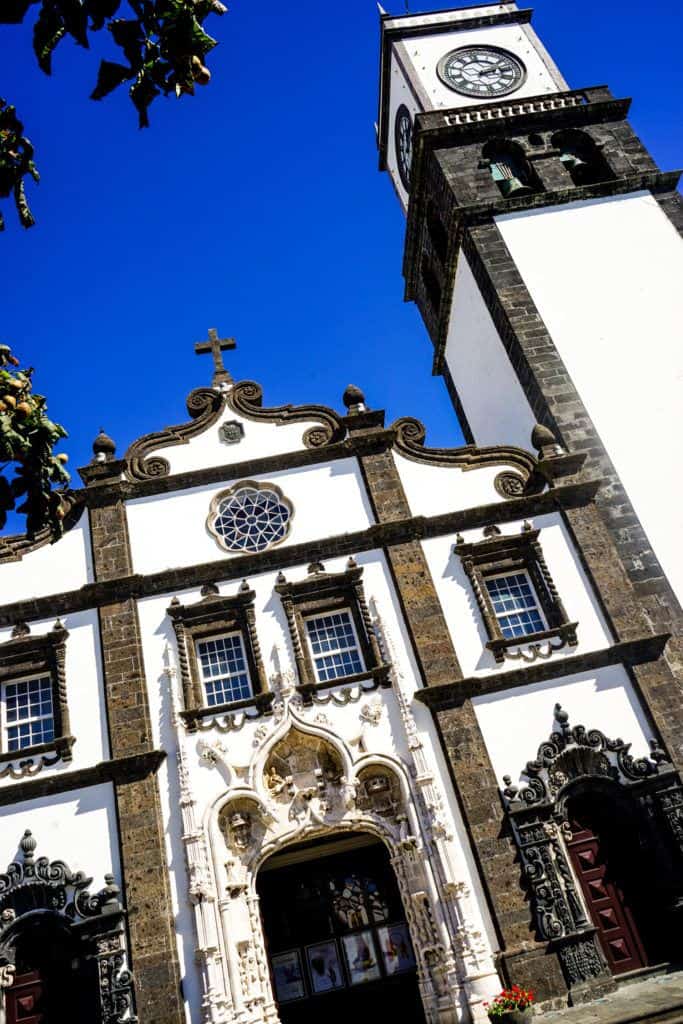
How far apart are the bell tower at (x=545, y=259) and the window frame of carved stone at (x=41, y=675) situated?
37.7 feet

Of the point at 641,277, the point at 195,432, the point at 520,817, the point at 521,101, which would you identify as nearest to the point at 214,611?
the point at 195,432

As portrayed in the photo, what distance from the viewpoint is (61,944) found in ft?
40.9

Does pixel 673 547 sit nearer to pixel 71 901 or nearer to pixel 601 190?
pixel 601 190

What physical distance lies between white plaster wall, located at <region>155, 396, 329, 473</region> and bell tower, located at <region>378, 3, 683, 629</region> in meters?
6.05

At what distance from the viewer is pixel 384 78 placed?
1136 inches

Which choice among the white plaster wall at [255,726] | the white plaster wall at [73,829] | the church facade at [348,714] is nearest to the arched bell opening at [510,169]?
the church facade at [348,714]

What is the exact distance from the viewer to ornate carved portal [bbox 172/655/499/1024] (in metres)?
12.0

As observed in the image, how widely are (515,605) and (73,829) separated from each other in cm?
921

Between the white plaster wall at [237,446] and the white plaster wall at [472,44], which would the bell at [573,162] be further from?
the white plaster wall at [237,446]

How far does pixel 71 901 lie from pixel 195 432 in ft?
31.9

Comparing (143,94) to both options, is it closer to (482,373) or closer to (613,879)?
(613,879)

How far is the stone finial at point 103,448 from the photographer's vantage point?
56.1 feet

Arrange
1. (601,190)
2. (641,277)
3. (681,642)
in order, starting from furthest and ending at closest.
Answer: (601,190), (641,277), (681,642)

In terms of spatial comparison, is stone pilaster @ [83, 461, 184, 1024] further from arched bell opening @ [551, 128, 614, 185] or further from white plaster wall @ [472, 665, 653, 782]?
arched bell opening @ [551, 128, 614, 185]
